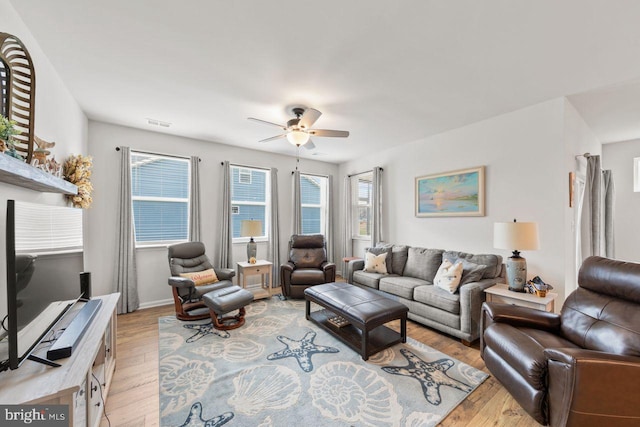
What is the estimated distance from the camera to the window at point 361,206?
552 cm

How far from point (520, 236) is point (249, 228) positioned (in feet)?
11.6

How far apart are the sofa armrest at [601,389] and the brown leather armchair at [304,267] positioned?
10.1 feet

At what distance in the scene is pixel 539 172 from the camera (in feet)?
9.54

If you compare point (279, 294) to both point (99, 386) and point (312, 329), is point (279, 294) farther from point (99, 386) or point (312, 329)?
point (99, 386)

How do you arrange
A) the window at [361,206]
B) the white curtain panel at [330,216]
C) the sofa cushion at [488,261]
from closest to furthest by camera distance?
the sofa cushion at [488,261] → the window at [361,206] → the white curtain panel at [330,216]

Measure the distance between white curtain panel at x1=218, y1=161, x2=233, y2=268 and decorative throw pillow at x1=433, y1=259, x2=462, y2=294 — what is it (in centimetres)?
326

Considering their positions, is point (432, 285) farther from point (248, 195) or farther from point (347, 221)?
point (248, 195)

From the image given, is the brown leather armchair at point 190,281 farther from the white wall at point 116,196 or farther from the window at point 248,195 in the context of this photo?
the window at point 248,195

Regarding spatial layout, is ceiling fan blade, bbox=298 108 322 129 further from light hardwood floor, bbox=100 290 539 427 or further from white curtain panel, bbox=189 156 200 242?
light hardwood floor, bbox=100 290 539 427

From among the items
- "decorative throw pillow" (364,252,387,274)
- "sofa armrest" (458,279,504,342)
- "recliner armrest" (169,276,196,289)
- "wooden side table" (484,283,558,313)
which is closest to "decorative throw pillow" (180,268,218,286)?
"recliner armrest" (169,276,196,289)

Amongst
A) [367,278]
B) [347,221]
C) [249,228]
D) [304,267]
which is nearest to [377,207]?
[347,221]

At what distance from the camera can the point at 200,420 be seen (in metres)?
1.66

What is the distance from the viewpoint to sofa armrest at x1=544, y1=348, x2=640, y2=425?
1.31 metres

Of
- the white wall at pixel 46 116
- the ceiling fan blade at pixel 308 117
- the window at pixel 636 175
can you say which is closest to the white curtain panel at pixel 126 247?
the white wall at pixel 46 116
